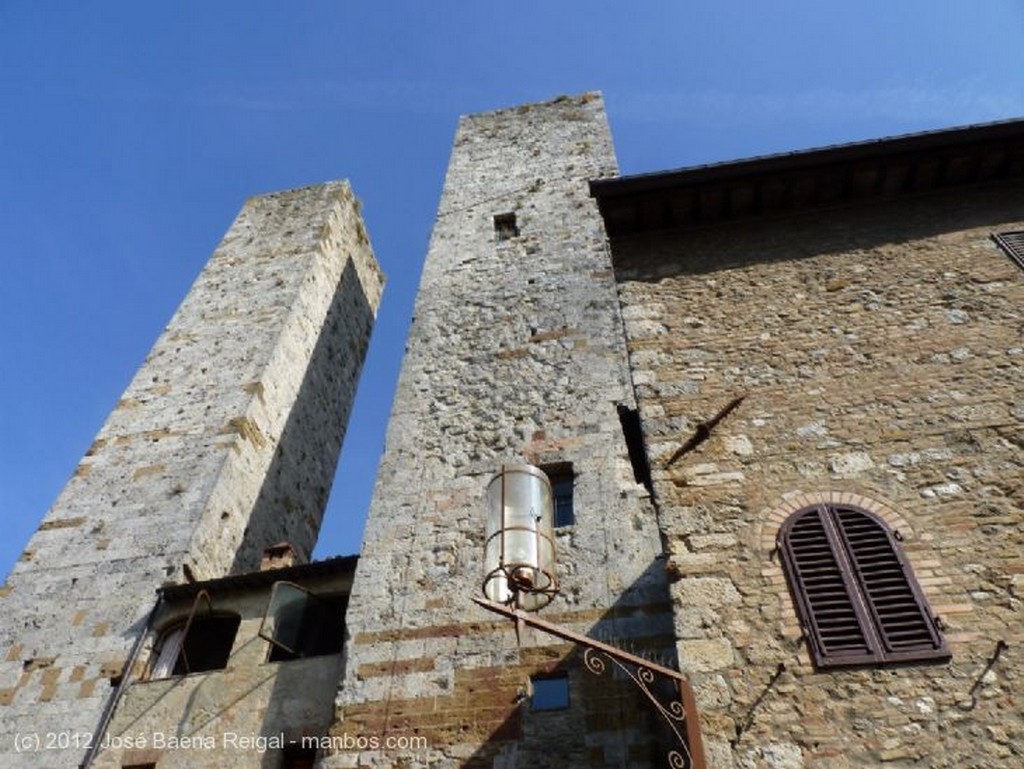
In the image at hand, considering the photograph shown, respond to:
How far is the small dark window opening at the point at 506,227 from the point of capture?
11.9 metres

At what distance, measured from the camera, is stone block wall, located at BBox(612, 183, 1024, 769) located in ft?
12.3

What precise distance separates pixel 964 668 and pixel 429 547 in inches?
182

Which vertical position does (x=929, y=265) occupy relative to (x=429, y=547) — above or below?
above

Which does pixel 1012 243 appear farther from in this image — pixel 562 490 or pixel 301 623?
pixel 301 623

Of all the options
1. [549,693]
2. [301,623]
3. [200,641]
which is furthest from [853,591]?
[200,641]

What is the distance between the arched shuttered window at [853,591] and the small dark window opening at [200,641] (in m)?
6.07

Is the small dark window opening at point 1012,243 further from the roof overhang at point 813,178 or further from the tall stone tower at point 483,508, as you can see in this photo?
the tall stone tower at point 483,508

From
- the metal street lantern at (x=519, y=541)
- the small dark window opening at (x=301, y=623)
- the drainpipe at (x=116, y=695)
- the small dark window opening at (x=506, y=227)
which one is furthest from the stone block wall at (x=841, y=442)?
the drainpipe at (x=116, y=695)

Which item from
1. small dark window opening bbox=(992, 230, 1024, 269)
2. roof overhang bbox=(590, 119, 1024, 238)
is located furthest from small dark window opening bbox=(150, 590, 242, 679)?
small dark window opening bbox=(992, 230, 1024, 269)

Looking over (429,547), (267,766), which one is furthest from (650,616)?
(267,766)

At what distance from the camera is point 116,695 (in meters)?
7.97

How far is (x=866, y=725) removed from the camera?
3676mm

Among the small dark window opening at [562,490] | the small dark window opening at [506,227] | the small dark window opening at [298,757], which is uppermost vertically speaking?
the small dark window opening at [506,227]

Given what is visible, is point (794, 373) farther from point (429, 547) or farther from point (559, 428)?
point (429, 547)
